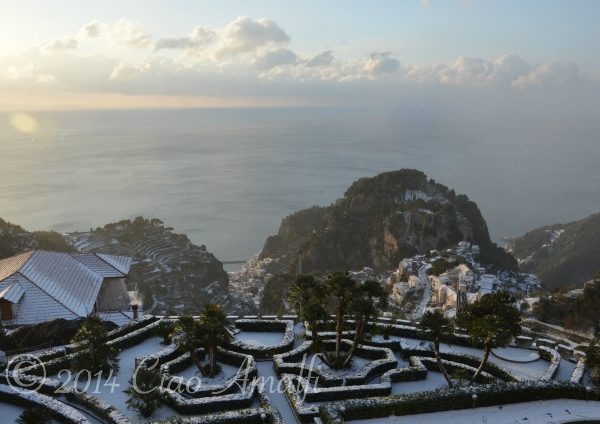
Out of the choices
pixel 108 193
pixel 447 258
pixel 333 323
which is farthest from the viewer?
pixel 108 193

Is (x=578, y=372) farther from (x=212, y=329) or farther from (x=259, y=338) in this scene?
(x=212, y=329)

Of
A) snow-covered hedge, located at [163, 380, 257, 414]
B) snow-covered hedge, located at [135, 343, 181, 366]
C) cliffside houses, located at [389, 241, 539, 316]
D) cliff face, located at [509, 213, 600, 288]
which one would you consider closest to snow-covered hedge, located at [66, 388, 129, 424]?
snow-covered hedge, located at [163, 380, 257, 414]

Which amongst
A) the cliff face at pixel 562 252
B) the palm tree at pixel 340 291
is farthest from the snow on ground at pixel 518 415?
the cliff face at pixel 562 252

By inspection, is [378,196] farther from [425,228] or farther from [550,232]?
[550,232]

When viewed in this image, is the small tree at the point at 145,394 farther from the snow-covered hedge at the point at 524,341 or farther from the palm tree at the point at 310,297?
the snow-covered hedge at the point at 524,341

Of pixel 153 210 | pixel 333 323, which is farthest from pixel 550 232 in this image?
pixel 333 323

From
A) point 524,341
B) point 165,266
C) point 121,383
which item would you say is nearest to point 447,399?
point 524,341
